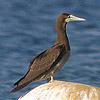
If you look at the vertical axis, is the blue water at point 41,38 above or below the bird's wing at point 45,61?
below

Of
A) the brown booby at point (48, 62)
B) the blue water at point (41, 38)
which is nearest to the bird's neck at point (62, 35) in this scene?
the brown booby at point (48, 62)

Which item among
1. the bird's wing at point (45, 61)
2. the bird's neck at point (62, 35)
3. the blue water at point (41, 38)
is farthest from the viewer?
the blue water at point (41, 38)

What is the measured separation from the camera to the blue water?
2138 centimetres

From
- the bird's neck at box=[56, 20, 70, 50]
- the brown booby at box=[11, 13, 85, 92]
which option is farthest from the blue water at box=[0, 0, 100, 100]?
the brown booby at box=[11, 13, 85, 92]

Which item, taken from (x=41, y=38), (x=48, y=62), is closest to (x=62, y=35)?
(x=48, y=62)

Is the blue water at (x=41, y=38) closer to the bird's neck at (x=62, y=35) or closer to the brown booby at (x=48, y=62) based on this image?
the bird's neck at (x=62, y=35)

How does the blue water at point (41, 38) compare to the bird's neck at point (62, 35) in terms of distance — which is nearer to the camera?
the bird's neck at point (62, 35)

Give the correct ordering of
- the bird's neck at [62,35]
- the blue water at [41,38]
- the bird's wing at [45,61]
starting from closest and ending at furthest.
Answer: the bird's wing at [45,61] < the bird's neck at [62,35] < the blue water at [41,38]

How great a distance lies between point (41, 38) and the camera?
24.3 meters

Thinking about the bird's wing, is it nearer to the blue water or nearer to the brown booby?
the brown booby

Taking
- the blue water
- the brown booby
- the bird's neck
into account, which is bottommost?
the blue water

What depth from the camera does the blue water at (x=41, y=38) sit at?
2138 centimetres

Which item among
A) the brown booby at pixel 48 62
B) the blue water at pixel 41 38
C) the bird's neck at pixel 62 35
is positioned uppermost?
the bird's neck at pixel 62 35

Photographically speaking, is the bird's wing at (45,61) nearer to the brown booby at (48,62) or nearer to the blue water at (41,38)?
the brown booby at (48,62)
